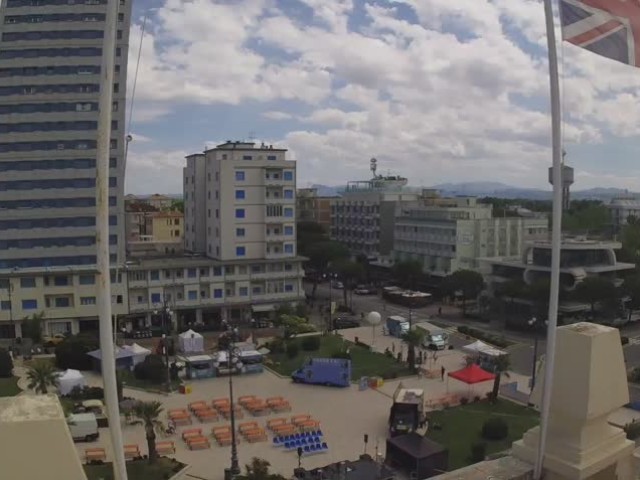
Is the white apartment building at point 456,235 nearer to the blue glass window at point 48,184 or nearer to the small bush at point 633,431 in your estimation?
the blue glass window at point 48,184

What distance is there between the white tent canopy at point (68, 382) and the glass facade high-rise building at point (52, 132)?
17.9 metres

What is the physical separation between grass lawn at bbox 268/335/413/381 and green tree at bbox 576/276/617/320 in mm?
16099

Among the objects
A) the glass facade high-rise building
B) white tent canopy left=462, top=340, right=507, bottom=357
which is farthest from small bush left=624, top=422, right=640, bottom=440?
the glass facade high-rise building

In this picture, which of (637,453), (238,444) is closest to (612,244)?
(238,444)

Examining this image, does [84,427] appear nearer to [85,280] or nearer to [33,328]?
[33,328]

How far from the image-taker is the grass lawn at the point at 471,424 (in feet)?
73.7

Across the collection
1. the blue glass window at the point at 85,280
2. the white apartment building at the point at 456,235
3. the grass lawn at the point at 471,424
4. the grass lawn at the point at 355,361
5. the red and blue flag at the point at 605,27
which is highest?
the red and blue flag at the point at 605,27

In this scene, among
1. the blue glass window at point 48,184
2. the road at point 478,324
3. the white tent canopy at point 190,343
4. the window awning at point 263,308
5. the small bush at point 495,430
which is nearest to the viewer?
the small bush at point 495,430

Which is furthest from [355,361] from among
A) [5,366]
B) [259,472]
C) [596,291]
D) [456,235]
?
[456,235]

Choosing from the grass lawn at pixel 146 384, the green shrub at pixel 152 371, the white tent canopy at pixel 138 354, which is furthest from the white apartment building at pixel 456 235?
the grass lawn at pixel 146 384

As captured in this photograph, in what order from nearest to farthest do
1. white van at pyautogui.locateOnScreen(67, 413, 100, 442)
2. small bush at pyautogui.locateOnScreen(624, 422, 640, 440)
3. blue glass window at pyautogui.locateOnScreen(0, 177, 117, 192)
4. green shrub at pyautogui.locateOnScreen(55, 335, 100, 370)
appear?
1. small bush at pyautogui.locateOnScreen(624, 422, 640, 440)
2. white van at pyautogui.locateOnScreen(67, 413, 100, 442)
3. green shrub at pyautogui.locateOnScreen(55, 335, 100, 370)
4. blue glass window at pyautogui.locateOnScreen(0, 177, 117, 192)

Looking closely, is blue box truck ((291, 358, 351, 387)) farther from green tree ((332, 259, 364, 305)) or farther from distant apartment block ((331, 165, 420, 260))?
distant apartment block ((331, 165, 420, 260))

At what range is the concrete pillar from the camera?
19.5ft

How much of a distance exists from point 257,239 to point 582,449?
46.4m
